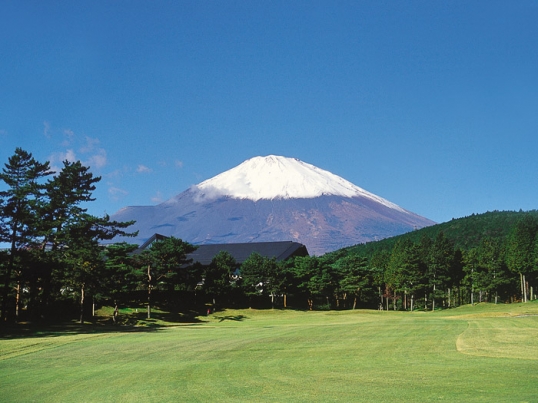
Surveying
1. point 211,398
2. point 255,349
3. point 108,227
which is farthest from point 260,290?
point 211,398

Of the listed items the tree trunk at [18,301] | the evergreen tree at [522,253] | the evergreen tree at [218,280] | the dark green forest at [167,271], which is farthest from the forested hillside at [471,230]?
the tree trunk at [18,301]

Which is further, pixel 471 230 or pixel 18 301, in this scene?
pixel 471 230

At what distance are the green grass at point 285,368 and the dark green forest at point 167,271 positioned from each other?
17531mm

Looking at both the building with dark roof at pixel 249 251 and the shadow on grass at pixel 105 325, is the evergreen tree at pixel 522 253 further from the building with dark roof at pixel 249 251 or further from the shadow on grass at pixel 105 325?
the shadow on grass at pixel 105 325

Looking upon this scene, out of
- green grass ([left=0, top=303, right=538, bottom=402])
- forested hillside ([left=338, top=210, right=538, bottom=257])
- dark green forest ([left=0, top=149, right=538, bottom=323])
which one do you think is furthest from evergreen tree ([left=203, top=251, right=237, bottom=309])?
forested hillside ([left=338, top=210, right=538, bottom=257])

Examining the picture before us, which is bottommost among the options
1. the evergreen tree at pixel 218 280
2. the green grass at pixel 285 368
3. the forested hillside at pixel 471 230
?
the green grass at pixel 285 368

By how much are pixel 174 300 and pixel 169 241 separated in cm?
1190

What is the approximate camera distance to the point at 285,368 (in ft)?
56.9

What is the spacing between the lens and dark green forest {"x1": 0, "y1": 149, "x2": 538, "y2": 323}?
146ft

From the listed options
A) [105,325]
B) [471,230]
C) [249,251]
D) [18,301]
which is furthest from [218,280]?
[471,230]

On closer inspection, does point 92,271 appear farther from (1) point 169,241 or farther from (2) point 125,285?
(1) point 169,241

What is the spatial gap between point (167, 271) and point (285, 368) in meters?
41.0

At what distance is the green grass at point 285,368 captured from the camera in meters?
12.9

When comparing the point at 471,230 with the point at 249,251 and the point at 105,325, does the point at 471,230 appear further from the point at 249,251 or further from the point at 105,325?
the point at 105,325
